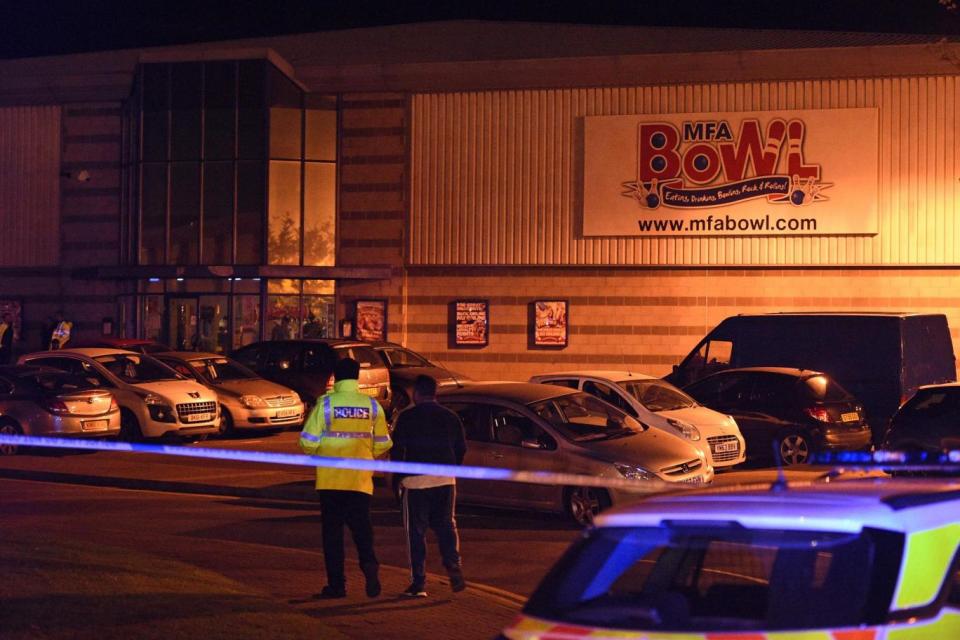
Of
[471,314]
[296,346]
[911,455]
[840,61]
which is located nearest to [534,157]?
[471,314]

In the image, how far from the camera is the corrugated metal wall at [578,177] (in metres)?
31.1

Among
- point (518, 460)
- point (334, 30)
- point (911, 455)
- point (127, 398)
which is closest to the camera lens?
point (518, 460)

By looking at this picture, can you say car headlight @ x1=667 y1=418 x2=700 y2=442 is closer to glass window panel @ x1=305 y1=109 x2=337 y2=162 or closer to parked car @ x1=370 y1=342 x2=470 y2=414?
parked car @ x1=370 y1=342 x2=470 y2=414

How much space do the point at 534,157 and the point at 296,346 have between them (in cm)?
1099

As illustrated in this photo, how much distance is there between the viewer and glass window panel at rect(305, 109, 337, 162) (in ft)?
114

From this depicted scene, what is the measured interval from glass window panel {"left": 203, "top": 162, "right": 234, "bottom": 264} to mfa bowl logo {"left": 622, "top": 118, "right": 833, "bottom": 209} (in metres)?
10.5

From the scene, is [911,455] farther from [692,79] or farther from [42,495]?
[692,79]

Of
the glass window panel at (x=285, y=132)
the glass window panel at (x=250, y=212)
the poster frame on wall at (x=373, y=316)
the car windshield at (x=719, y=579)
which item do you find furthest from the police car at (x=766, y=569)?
the glass window panel at (x=285, y=132)

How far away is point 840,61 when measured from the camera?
31531mm

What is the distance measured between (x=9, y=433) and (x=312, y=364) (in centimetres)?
642

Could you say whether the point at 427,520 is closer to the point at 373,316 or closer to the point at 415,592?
the point at 415,592

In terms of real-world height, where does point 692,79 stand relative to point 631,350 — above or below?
above

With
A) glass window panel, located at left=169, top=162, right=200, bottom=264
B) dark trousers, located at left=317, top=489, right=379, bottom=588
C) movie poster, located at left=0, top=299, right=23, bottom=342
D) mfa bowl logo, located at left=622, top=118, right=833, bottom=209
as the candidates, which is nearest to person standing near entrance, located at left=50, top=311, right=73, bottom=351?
movie poster, located at left=0, top=299, right=23, bottom=342

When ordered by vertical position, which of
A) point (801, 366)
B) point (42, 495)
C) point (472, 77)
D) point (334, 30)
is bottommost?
point (42, 495)
